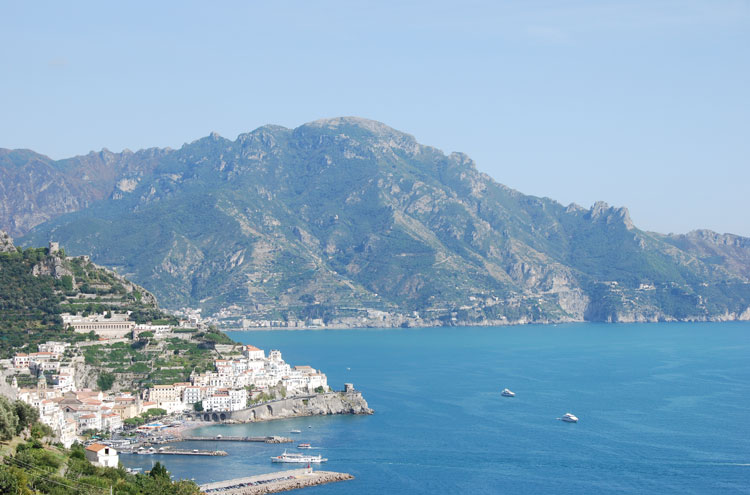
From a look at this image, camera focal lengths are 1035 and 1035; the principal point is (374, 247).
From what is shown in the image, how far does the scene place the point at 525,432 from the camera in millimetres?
100875

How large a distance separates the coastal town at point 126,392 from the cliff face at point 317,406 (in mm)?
2473

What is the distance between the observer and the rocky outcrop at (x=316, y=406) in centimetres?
10750

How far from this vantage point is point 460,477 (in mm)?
80625

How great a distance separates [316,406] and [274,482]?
3458cm

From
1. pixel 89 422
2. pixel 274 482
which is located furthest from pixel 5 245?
pixel 274 482

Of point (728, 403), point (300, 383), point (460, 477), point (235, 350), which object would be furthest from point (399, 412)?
point (728, 403)

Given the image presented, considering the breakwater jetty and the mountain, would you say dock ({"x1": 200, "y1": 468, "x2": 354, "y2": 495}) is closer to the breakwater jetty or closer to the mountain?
the breakwater jetty

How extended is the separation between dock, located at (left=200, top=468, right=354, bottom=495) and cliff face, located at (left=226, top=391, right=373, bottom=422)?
27905 mm

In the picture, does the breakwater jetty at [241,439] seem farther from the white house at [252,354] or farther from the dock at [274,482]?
the white house at [252,354]

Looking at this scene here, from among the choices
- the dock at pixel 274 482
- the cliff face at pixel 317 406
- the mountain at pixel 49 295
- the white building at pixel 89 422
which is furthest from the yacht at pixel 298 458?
the mountain at pixel 49 295

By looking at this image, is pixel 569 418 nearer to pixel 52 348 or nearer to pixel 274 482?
pixel 274 482

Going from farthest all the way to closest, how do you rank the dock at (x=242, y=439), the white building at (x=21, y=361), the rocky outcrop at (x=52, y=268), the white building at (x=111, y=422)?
1. the rocky outcrop at (x=52, y=268)
2. the white building at (x=21, y=361)
3. the dock at (x=242, y=439)
4. the white building at (x=111, y=422)

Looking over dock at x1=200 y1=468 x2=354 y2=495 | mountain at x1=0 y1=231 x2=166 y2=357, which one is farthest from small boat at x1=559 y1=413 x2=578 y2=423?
mountain at x1=0 y1=231 x2=166 y2=357

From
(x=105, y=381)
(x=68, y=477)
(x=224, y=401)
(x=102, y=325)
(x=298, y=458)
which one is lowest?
(x=298, y=458)
